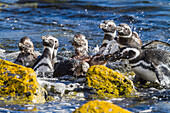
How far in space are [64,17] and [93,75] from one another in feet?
36.6

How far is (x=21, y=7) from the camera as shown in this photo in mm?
20906

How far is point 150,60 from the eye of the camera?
7.38m

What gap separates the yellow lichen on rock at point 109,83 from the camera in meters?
6.33

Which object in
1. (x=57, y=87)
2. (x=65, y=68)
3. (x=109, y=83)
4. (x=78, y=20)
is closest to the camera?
(x=109, y=83)

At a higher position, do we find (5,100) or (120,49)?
(120,49)

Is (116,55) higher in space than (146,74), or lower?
higher

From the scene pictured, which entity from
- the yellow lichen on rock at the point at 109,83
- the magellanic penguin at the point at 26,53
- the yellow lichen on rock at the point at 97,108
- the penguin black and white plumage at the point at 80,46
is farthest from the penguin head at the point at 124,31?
the yellow lichen on rock at the point at 97,108

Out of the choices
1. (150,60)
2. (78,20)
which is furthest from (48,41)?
(78,20)

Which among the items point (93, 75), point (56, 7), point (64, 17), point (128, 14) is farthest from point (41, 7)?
point (93, 75)

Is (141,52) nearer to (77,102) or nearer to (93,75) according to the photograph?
(93,75)

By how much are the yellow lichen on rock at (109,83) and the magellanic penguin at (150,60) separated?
1004 millimetres

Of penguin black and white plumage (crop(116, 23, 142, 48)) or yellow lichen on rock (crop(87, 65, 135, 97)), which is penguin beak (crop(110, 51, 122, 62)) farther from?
yellow lichen on rock (crop(87, 65, 135, 97))

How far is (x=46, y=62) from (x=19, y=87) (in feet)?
5.86

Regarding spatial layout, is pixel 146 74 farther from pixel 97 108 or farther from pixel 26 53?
pixel 97 108
